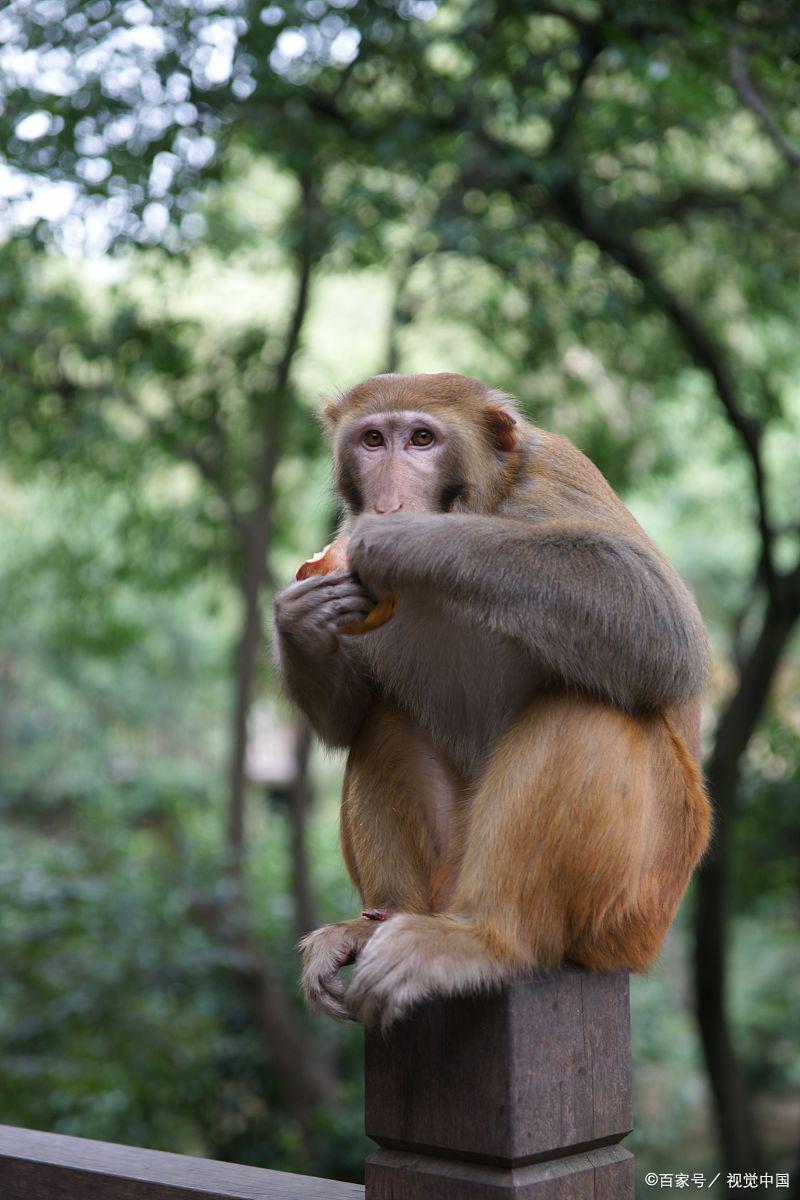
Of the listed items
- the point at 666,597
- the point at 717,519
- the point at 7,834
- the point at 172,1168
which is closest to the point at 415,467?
the point at 666,597

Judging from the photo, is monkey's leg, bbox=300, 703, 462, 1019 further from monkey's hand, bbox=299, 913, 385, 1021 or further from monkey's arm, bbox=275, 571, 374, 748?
monkey's arm, bbox=275, 571, 374, 748

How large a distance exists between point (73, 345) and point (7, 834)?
5550 mm

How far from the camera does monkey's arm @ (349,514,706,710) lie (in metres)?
2.26

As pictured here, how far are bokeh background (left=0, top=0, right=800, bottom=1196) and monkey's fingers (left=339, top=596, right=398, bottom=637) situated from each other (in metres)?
2.99

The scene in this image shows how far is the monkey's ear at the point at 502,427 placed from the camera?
104 inches

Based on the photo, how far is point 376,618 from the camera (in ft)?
7.47

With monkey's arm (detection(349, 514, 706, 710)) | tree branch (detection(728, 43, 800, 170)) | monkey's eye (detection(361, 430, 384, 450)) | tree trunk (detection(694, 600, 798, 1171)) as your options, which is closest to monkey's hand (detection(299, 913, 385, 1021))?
monkey's arm (detection(349, 514, 706, 710))

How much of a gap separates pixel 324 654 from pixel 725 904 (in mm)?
5584

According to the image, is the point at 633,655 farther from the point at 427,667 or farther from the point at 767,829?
the point at 767,829

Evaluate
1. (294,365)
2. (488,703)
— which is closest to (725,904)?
(294,365)

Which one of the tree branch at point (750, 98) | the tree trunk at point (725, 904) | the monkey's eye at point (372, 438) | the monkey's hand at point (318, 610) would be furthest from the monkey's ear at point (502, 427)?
the tree trunk at point (725, 904)

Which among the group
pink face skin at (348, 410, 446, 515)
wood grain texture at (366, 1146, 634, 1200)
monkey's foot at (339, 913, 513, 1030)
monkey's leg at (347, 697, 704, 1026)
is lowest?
wood grain texture at (366, 1146, 634, 1200)

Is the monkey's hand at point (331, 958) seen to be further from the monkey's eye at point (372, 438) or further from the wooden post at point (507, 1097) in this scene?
the monkey's eye at point (372, 438)

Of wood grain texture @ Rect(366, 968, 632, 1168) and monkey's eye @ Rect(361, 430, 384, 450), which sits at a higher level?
monkey's eye @ Rect(361, 430, 384, 450)
